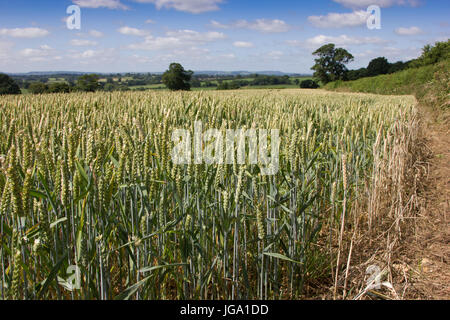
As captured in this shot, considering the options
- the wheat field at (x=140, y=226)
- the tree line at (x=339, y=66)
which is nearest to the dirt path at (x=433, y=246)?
the wheat field at (x=140, y=226)

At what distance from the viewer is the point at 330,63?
5659 centimetres

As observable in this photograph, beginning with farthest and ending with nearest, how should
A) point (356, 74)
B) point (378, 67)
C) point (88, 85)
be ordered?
point (356, 74)
point (378, 67)
point (88, 85)

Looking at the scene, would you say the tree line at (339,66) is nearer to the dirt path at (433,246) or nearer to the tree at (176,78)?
the tree at (176,78)

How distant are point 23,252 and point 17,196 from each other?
1.21 ft

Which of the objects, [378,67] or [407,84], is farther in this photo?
[378,67]

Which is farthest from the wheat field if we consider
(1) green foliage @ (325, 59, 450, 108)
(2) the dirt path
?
(1) green foliage @ (325, 59, 450, 108)

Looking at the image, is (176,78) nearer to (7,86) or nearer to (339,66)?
(7,86)

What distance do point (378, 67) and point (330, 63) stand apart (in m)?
7.87

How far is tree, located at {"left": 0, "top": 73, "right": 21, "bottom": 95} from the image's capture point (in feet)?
61.6

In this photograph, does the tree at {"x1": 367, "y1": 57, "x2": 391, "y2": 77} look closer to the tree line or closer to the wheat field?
the tree line

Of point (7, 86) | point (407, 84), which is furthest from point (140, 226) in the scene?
point (407, 84)
